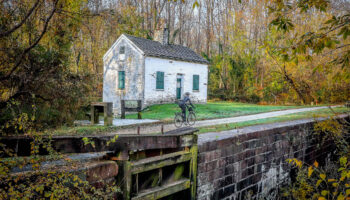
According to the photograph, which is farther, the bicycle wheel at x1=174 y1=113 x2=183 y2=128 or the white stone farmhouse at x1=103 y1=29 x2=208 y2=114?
the white stone farmhouse at x1=103 y1=29 x2=208 y2=114

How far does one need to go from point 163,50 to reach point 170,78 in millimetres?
2251

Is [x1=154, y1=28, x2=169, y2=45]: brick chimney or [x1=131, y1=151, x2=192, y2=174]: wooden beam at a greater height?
[x1=154, y1=28, x2=169, y2=45]: brick chimney

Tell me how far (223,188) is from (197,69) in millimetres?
17740

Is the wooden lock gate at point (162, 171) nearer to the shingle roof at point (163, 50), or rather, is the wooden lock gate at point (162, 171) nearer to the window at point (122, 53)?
the shingle roof at point (163, 50)

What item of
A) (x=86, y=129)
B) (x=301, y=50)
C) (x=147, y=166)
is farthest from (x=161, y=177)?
(x=86, y=129)

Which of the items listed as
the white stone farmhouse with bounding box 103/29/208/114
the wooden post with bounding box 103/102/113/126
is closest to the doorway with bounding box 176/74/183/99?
the white stone farmhouse with bounding box 103/29/208/114

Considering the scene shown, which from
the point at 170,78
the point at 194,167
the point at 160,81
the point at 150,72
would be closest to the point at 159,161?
the point at 194,167

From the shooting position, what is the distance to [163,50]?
21.3 meters

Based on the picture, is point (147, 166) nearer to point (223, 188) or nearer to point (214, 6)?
point (223, 188)

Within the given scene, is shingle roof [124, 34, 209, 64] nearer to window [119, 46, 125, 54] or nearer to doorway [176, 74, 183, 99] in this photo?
window [119, 46, 125, 54]

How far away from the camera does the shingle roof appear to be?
65.3 ft

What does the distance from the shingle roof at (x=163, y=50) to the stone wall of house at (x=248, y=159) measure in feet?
42.4

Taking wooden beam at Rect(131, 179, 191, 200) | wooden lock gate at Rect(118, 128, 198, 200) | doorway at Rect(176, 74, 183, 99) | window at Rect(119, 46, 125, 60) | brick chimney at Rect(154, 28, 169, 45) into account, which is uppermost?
brick chimney at Rect(154, 28, 169, 45)

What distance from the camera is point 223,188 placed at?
602cm
